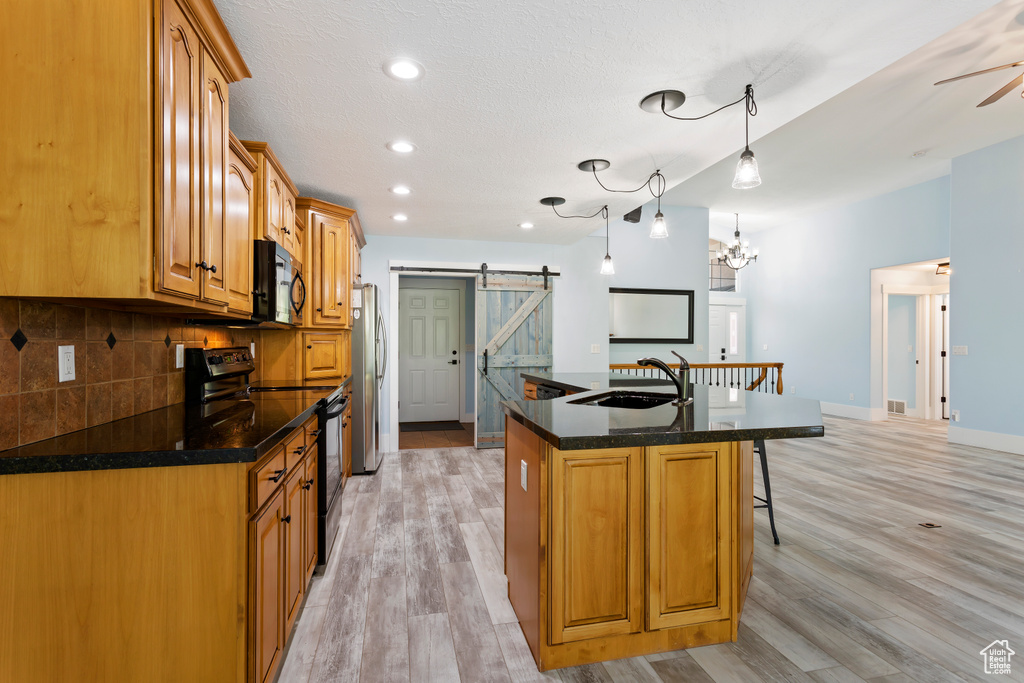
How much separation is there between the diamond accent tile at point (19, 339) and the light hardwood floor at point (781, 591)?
1354 millimetres

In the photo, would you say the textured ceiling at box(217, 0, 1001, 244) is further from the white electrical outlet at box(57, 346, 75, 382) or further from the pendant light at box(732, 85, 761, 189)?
the white electrical outlet at box(57, 346, 75, 382)

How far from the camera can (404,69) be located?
6.83 feet

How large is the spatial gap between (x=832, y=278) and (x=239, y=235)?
8180 mm

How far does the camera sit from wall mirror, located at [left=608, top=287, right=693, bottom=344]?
7.05m

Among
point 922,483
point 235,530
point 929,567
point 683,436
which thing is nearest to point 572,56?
point 683,436

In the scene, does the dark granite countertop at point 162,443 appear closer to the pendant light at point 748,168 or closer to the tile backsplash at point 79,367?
the tile backsplash at point 79,367

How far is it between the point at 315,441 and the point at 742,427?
192cm

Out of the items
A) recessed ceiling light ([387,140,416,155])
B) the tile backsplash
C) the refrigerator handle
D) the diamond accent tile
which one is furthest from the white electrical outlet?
the refrigerator handle

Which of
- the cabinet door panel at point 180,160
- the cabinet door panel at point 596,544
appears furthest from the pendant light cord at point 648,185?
the cabinet door panel at point 180,160

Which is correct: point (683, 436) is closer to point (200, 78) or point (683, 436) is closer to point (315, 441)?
point (315, 441)

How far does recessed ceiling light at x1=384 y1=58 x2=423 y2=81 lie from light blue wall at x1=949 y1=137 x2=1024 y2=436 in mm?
6020

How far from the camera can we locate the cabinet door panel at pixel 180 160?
1.46 metres

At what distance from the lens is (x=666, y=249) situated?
723 centimetres

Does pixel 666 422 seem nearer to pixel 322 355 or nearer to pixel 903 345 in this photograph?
pixel 322 355
